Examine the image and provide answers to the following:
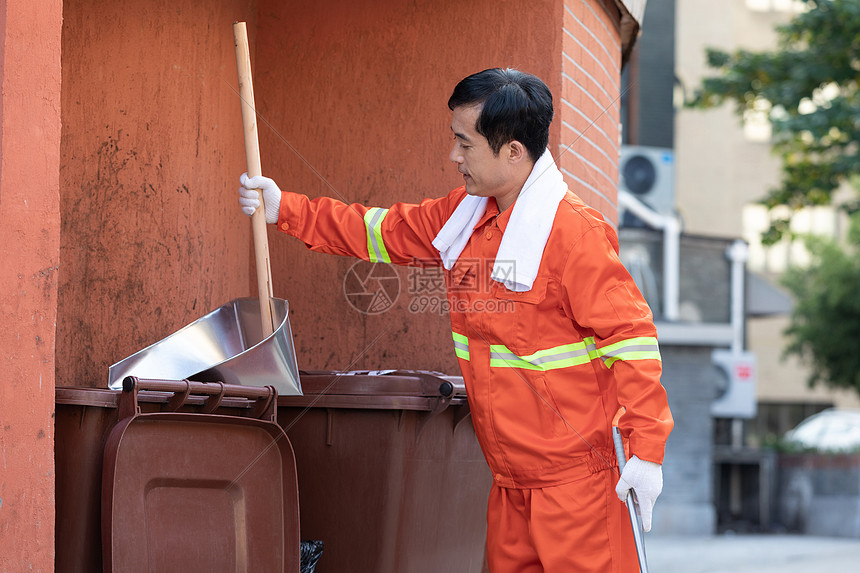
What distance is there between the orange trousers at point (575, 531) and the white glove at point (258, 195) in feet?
4.01

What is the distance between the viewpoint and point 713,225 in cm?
2823

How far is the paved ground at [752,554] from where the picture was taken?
29.3 feet

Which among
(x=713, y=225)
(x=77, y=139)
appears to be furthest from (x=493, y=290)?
(x=713, y=225)

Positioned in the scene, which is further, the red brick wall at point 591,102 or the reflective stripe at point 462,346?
the red brick wall at point 591,102

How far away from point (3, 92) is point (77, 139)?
1413mm

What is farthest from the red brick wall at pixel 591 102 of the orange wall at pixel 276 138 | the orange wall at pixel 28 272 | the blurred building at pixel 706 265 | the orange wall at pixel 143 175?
the blurred building at pixel 706 265

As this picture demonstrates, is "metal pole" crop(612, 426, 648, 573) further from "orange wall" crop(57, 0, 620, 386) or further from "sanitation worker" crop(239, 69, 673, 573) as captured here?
"orange wall" crop(57, 0, 620, 386)

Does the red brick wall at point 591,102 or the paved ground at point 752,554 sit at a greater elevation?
the red brick wall at point 591,102

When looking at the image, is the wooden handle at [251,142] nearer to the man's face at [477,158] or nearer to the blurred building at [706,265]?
the man's face at [477,158]

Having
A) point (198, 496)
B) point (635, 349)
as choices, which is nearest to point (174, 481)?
point (198, 496)

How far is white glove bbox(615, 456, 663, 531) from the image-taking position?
2.65m

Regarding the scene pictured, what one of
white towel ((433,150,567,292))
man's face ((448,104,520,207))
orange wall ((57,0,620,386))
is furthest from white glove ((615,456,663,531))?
orange wall ((57,0,620,386))

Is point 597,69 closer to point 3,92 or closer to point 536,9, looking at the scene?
point 536,9

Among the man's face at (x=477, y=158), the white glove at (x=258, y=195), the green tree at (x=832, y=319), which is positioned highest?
the man's face at (x=477, y=158)
